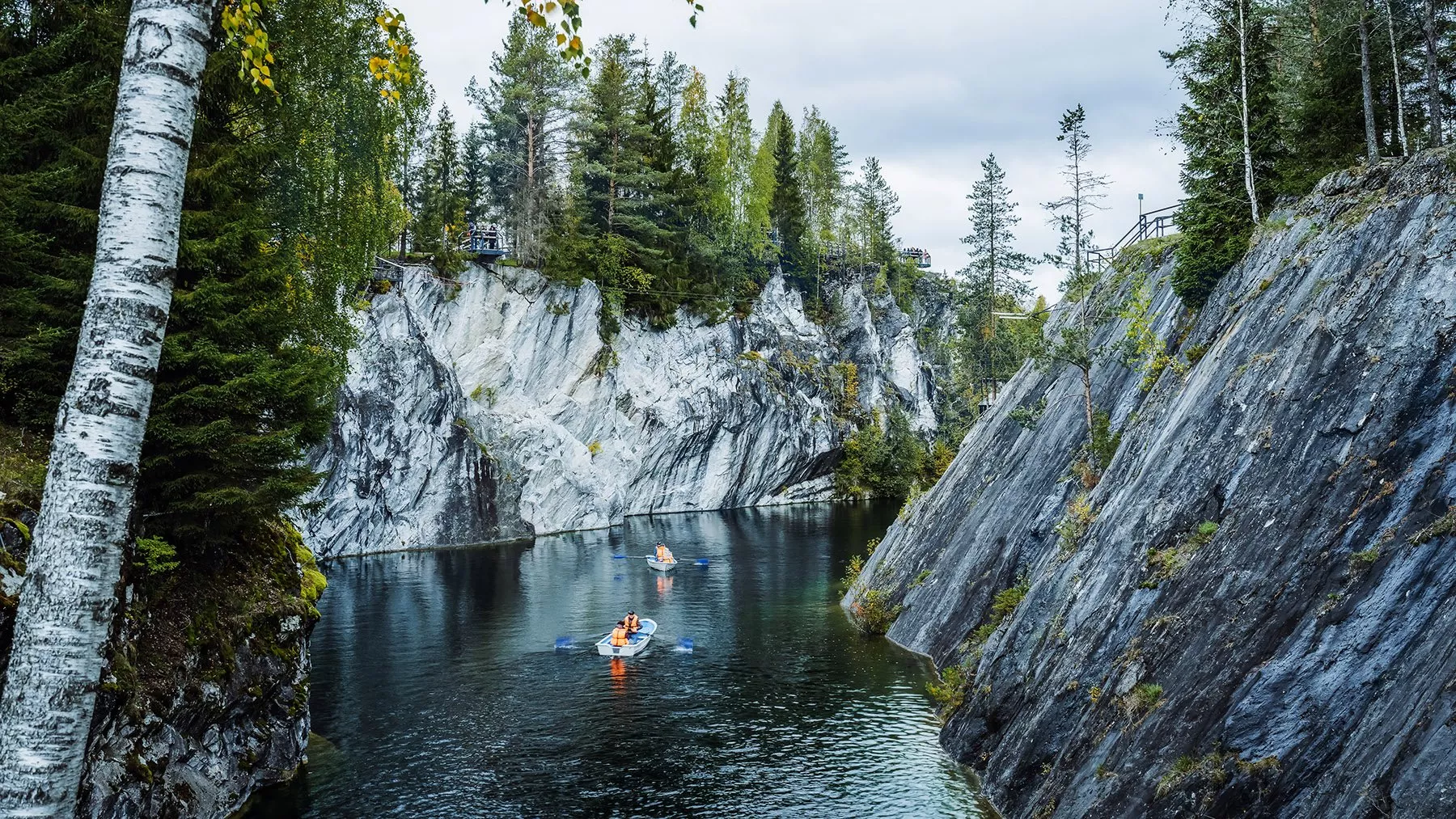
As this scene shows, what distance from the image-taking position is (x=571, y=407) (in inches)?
2697

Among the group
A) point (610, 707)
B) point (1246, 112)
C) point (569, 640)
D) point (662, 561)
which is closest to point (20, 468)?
point (610, 707)

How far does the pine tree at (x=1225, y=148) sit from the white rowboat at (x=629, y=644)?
2020 cm

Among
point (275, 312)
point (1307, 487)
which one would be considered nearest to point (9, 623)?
point (275, 312)

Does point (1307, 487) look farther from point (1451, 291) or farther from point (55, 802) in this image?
point (55, 802)

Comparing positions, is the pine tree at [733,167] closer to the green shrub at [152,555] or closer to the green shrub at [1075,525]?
the green shrub at [1075,525]

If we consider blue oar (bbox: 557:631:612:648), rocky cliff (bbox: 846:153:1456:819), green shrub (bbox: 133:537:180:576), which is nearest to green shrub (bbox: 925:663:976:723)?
rocky cliff (bbox: 846:153:1456:819)

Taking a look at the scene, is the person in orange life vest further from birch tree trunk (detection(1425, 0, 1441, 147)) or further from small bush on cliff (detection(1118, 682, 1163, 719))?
birch tree trunk (detection(1425, 0, 1441, 147))

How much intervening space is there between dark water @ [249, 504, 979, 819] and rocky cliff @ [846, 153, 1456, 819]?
2.73 meters

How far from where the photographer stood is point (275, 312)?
16.7 m

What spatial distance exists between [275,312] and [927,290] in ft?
320

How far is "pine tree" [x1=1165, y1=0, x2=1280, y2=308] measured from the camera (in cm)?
2492

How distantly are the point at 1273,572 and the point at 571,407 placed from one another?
5906cm

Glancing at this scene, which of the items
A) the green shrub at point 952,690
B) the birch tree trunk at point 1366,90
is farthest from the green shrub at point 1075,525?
the birch tree trunk at point 1366,90

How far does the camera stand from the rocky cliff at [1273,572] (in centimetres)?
1066
